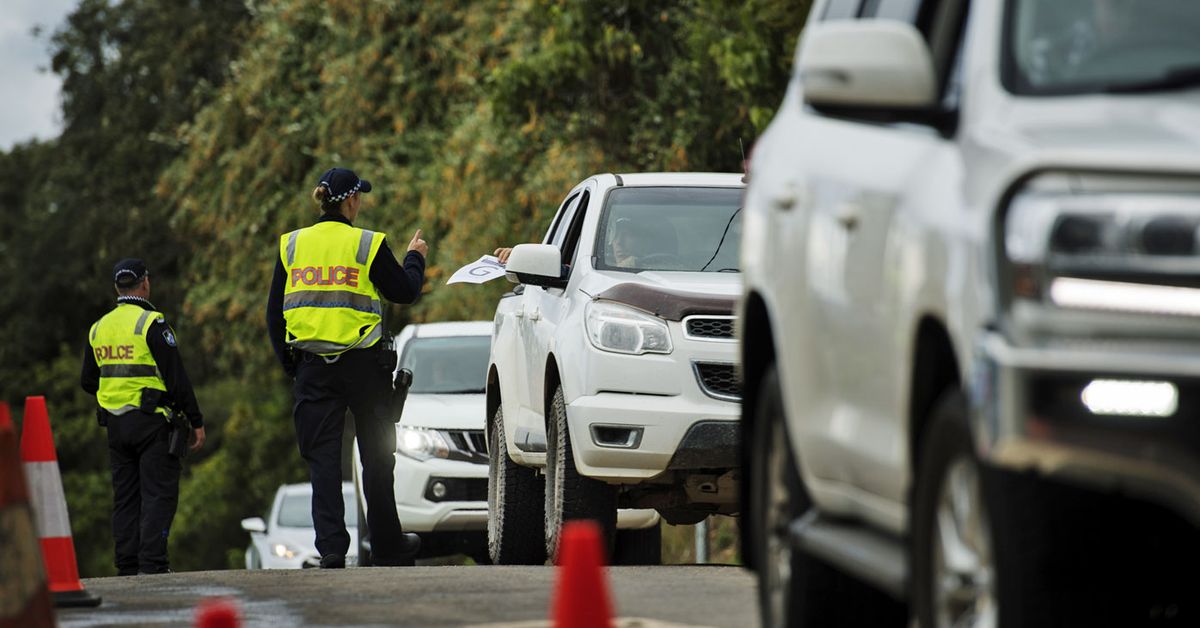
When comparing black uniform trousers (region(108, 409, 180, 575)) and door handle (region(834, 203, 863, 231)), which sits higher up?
door handle (region(834, 203, 863, 231))

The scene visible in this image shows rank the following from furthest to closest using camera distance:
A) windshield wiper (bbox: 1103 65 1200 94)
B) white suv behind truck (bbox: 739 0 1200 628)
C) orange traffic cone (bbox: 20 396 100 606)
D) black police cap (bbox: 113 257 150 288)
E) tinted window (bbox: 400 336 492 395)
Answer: tinted window (bbox: 400 336 492 395), black police cap (bbox: 113 257 150 288), orange traffic cone (bbox: 20 396 100 606), windshield wiper (bbox: 1103 65 1200 94), white suv behind truck (bbox: 739 0 1200 628)

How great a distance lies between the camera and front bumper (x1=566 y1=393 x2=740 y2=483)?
422 inches

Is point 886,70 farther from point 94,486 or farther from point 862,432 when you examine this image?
point 94,486

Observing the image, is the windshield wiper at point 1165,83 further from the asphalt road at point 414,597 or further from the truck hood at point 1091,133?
the asphalt road at point 414,597

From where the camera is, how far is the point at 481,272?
43.9 ft

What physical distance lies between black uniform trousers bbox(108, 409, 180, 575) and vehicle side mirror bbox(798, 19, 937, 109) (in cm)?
918

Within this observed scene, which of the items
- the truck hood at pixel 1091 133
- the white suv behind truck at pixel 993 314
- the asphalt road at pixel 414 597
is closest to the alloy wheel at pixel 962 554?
the white suv behind truck at pixel 993 314

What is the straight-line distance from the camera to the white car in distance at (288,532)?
2691cm

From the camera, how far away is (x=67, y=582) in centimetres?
918

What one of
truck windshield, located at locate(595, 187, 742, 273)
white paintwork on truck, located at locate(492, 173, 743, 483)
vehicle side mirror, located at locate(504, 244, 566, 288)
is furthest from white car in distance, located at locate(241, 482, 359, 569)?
white paintwork on truck, located at locate(492, 173, 743, 483)

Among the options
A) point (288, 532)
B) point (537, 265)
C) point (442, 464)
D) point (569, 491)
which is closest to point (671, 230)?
point (537, 265)

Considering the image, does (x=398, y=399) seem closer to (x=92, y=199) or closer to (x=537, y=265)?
(x=537, y=265)

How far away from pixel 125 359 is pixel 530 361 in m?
2.83

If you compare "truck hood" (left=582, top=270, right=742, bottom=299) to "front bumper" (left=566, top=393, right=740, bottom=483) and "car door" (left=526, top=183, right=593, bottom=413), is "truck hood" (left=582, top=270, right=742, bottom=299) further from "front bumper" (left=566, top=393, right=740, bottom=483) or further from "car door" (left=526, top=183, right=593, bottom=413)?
"front bumper" (left=566, top=393, right=740, bottom=483)
